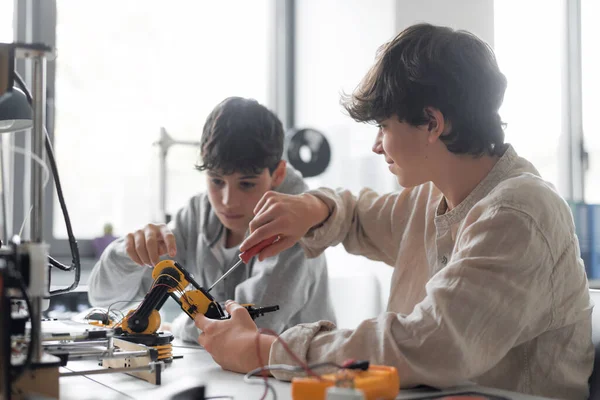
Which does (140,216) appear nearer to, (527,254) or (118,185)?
(118,185)

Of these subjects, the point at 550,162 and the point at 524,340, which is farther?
the point at 550,162

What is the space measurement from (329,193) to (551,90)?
134 centimetres

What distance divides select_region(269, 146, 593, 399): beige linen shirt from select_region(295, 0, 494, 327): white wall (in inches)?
44.0

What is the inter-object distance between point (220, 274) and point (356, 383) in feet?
3.23

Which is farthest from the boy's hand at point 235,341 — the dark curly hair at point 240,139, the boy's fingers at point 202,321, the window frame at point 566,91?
the window frame at point 566,91

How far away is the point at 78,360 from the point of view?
1.21 m

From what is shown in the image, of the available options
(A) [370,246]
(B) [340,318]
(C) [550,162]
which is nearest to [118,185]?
(B) [340,318]

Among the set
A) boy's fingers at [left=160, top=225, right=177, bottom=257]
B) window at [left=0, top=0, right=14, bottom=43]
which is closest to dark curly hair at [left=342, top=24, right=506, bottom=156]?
boy's fingers at [left=160, top=225, right=177, bottom=257]

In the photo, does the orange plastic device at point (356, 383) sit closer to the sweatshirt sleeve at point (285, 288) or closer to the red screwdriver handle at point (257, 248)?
the red screwdriver handle at point (257, 248)

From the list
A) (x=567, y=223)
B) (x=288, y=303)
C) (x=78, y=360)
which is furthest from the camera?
(x=288, y=303)

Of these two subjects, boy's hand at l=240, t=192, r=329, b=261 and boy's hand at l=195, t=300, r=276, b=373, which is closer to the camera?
boy's hand at l=195, t=300, r=276, b=373

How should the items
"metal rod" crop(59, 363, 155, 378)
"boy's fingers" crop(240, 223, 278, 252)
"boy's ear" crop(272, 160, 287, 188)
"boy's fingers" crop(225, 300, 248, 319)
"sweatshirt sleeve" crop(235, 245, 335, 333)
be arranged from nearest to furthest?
"metal rod" crop(59, 363, 155, 378) < "boy's fingers" crop(225, 300, 248, 319) < "boy's fingers" crop(240, 223, 278, 252) < "sweatshirt sleeve" crop(235, 245, 335, 333) < "boy's ear" crop(272, 160, 287, 188)

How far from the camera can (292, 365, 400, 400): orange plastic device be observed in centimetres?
74

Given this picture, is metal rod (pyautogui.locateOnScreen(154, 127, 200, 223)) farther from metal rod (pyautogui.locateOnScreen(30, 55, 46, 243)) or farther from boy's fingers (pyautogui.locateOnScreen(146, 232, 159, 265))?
metal rod (pyautogui.locateOnScreen(30, 55, 46, 243))
